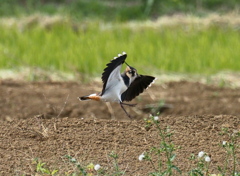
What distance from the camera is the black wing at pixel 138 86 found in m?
4.22

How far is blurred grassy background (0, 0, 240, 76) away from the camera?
7977mm

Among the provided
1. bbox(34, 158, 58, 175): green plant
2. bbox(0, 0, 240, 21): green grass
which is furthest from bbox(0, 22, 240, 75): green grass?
bbox(34, 158, 58, 175): green plant

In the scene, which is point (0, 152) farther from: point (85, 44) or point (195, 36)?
point (195, 36)

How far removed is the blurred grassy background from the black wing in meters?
3.22

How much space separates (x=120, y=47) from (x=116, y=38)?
1112mm

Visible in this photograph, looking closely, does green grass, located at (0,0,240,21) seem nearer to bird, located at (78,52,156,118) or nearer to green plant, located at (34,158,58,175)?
bird, located at (78,52,156,118)

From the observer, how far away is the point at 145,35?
32.4 feet

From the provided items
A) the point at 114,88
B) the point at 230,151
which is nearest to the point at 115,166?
the point at 230,151

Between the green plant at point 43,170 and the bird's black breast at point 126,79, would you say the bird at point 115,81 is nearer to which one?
the bird's black breast at point 126,79

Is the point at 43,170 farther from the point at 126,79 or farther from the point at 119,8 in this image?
the point at 119,8

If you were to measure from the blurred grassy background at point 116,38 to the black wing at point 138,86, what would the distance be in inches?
127

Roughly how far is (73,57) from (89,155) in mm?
4582

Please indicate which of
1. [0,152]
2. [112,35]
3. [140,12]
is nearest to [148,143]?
[0,152]

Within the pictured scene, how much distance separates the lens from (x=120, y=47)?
28.2ft
